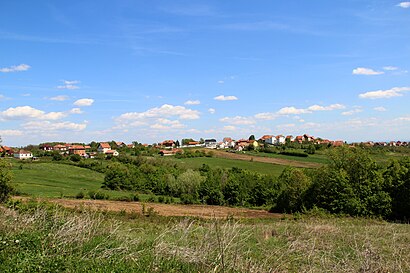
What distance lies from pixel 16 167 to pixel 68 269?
7177 centimetres

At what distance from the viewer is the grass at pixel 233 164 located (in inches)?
2797

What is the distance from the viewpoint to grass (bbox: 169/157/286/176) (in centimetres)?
7103

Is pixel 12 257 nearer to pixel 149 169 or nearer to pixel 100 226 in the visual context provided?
pixel 100 226

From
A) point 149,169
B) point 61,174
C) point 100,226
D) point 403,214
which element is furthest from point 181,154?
point 100,226

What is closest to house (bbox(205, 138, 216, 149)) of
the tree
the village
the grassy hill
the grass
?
the village

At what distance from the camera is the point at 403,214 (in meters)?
33.9

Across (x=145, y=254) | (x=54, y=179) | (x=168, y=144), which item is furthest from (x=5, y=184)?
(x=168, y=144)

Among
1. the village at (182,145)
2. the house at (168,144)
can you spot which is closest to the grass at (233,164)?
the village at (182,145)

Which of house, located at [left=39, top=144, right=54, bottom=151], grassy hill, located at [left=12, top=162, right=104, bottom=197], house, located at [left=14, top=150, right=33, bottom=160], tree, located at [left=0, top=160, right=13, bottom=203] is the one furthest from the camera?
house, located at [left=39, top=144, right=54, bottom=151]

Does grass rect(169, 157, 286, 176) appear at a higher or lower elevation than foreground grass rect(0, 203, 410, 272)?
lower

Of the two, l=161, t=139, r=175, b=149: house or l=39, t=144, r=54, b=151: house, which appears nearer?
l=39, t=144, r=54, b=151: house

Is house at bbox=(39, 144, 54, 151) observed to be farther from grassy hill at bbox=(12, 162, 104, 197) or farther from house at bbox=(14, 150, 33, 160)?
grassy hill at bbox=(12, 162, 104, 197)

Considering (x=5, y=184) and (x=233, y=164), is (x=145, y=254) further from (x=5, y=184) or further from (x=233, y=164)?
(x=233, y=164)

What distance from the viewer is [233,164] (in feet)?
258
